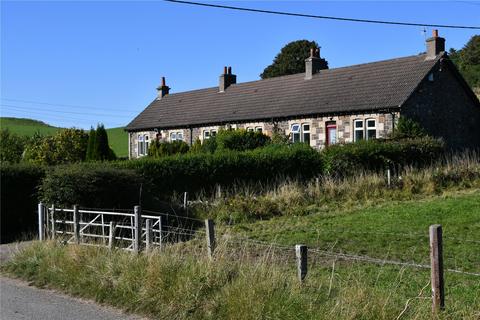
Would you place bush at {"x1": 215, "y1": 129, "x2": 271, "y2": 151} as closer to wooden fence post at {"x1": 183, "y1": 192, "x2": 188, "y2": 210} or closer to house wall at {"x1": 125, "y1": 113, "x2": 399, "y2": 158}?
house wall at {"x1": 125, "y1": 113, "x2": 399, "y2": 158}

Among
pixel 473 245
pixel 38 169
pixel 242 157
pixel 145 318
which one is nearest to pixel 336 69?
pixel 242 157

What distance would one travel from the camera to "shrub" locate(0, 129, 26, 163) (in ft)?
127

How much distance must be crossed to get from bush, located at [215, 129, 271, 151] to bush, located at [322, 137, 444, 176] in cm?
706

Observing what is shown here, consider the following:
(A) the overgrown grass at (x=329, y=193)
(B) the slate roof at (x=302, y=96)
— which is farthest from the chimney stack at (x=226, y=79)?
(A) the overgrown grass at (x=329, y=193)

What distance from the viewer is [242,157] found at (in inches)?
883

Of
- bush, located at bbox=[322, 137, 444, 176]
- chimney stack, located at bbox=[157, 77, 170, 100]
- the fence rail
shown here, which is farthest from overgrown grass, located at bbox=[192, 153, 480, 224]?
chimney stack, located at bbox=[157, 77, 170, 100]

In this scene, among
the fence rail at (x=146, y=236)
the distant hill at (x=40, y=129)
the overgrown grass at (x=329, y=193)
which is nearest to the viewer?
the fence rail at (x=146, y=236)

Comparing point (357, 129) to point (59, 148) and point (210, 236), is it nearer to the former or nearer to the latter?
point (59, 148)

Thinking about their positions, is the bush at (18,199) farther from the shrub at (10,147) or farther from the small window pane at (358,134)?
the shrub at (10,147)

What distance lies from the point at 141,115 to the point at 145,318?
42172 millimetres

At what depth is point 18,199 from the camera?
1730cm

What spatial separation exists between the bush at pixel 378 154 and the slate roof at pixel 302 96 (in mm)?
3095

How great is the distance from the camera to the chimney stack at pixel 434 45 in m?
30.7

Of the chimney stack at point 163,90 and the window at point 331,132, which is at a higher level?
the chimney stack at point 163,90
